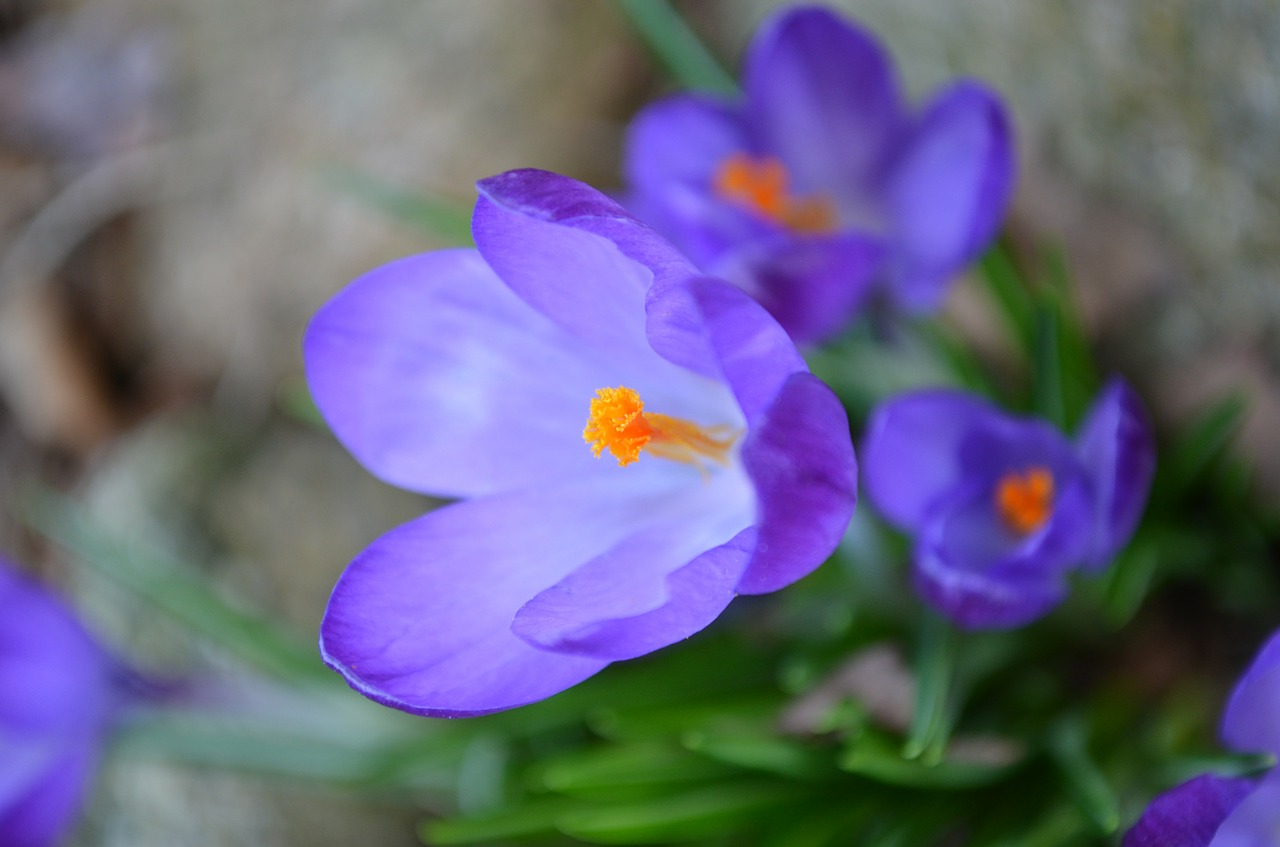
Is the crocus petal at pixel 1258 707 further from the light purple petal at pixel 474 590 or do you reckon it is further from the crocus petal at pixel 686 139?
the crocus petal at pixel 686 139

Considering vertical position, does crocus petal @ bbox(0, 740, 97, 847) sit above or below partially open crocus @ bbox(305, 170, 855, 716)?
below

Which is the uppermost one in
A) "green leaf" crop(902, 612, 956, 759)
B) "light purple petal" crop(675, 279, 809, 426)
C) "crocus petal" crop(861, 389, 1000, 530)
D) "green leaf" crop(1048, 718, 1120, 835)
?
"light purple petal" crop(675, 279, 809, 426)

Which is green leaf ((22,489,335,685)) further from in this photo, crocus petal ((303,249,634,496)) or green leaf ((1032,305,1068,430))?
green leaf ((1032,305,1068,430))

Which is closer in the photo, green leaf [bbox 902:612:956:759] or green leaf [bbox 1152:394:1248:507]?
green leaf [bbox 902:612:956:759]

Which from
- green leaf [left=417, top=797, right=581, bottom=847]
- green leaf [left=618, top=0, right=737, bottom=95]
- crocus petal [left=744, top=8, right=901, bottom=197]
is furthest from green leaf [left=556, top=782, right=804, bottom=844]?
green leaf [left=618, top=0, right=737, bottom=95]

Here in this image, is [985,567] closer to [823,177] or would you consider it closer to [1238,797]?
[1238,797]

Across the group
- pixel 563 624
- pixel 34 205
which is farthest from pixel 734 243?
pixel 34 205

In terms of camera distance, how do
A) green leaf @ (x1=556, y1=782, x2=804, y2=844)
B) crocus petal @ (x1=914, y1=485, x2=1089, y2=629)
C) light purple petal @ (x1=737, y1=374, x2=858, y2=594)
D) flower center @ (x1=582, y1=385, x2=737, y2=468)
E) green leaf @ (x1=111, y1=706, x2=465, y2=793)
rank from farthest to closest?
green leaf @ (x1=111, y1=706, x2=465, y2=793) < green leaf @ (x1=556, y1=782, x2=804, y2=844) < crocus petal @ (x1=914, y1=485, x2=1089, y2=629) < flower center @ (x1=582, y1=385, x2=737, y2=468) < light purple petal @ (x1=737, y1=374, x2=858, y2=594)
